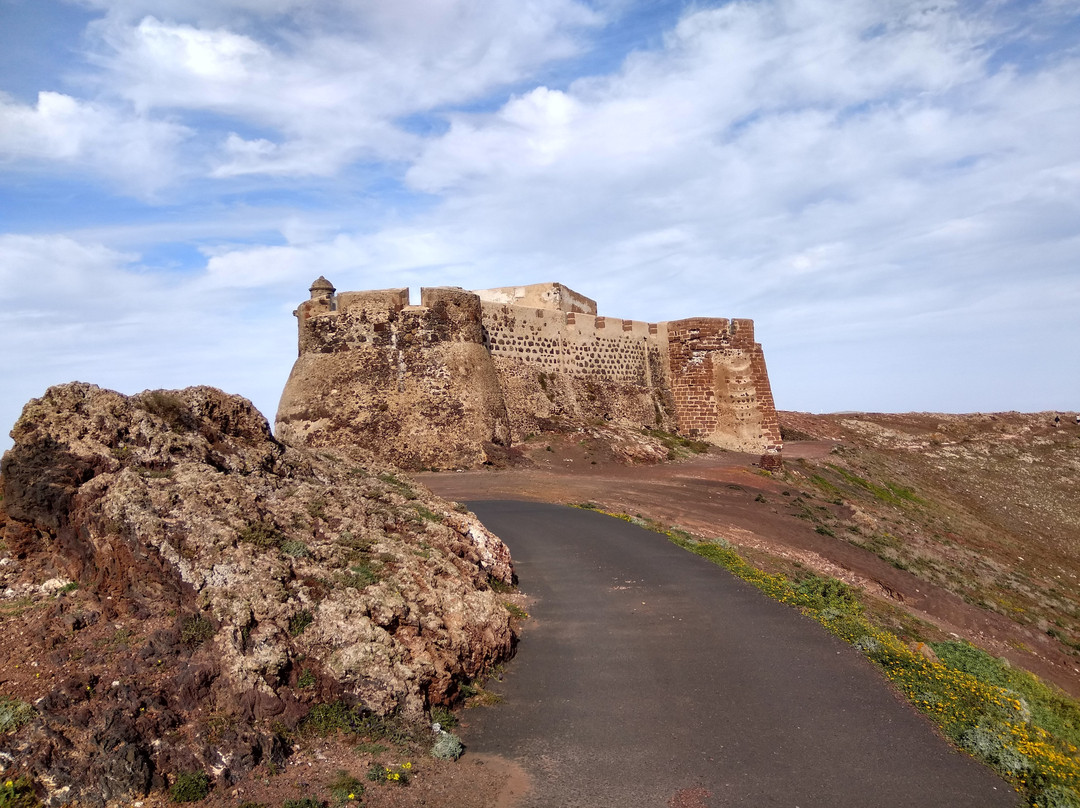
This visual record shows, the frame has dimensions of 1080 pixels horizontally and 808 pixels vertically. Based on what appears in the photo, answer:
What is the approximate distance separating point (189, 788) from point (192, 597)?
191cm

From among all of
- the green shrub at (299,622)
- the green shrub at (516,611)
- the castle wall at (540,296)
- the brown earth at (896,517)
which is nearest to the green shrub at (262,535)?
the green shrub at (299,622)

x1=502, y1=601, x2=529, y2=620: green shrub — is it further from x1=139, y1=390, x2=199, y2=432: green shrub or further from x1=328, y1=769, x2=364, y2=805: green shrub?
x1=139, y1=390, x2=199, y2=432: green shrub

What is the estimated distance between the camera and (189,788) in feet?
17.1

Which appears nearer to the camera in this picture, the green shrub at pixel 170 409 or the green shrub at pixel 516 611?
the green shrub at pixel 170 409

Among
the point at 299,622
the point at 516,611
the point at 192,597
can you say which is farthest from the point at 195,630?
the point at 516,611

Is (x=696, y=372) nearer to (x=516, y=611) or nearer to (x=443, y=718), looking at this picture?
(x=516, y=611)

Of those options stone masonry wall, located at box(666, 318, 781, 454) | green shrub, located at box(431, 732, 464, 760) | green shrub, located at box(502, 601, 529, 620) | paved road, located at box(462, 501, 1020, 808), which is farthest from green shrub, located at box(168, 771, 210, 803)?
stone masonry wall, located at box(666, 318, 781, 454)

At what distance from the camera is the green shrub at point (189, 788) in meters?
5.19

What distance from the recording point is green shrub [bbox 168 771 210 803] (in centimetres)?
519

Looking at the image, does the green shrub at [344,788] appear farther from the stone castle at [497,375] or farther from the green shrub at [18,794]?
the stone castle at [497,375]

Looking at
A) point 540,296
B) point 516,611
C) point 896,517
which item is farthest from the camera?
point 540,296

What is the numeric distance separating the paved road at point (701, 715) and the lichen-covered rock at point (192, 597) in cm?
89

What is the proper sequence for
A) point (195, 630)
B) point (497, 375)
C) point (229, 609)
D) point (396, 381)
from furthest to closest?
point (497, 375) < point (396, 381) < point (229, 609) < point (195, 630)

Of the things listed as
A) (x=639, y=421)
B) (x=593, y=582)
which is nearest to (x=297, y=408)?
(x=639, y=421)
